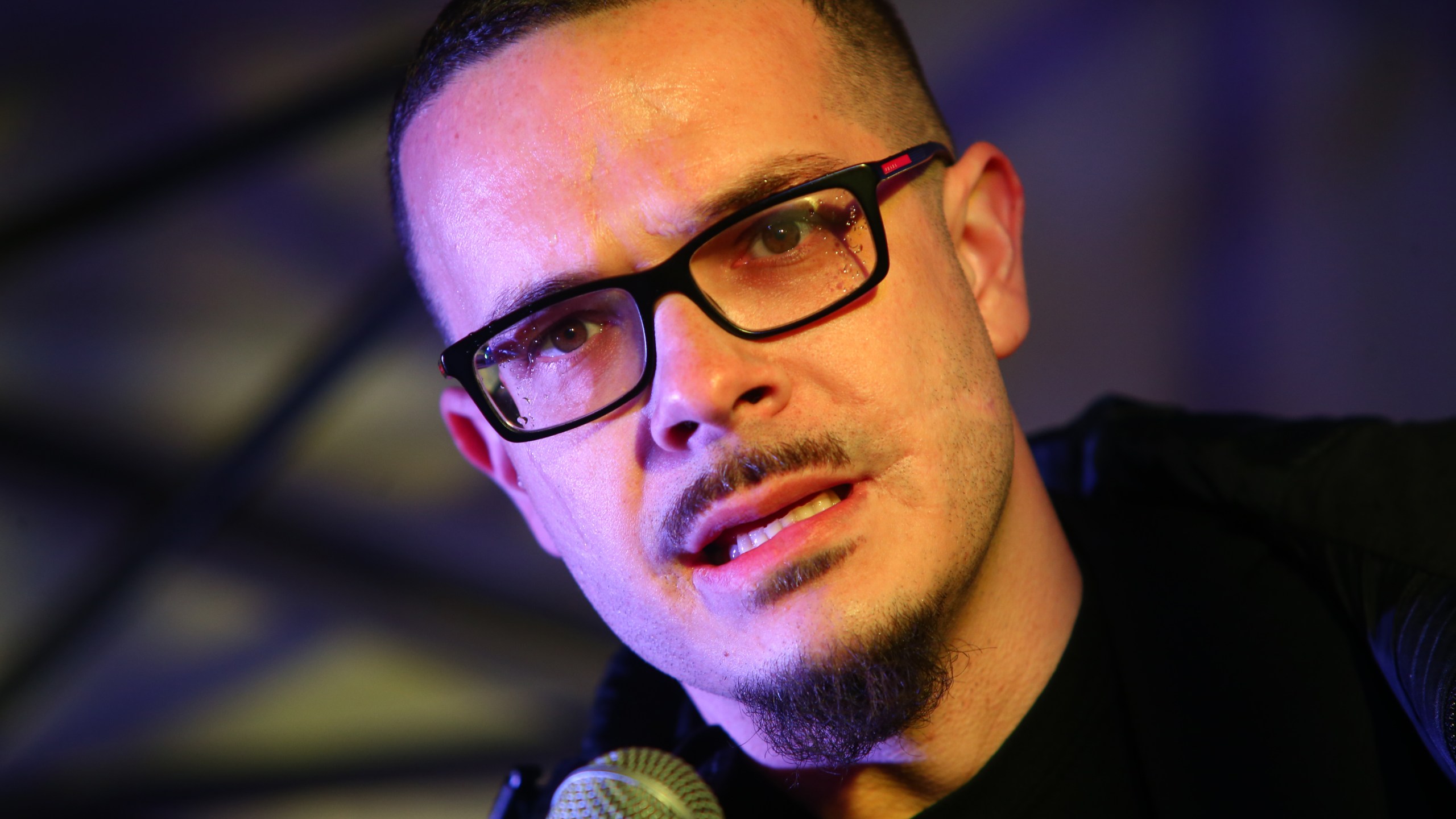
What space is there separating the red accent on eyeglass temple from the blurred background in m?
1.68

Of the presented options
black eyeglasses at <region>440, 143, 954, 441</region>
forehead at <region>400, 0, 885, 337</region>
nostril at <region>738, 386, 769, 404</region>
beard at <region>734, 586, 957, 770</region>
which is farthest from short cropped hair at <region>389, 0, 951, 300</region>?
beard at <region>734, 586, 957, 770</region>

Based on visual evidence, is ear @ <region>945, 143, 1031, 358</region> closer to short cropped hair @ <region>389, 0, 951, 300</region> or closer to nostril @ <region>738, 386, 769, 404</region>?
short cropped hair @ <region>389, 0, 951, 300</region>

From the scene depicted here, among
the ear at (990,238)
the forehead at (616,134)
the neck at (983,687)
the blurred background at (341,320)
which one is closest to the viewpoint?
the forehead at (616,134)

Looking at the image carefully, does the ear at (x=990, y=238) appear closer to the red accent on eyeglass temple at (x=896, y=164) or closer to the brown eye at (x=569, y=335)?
the red accent on eyeglass temple at (x=896, y=164)

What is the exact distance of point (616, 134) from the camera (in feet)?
3.94

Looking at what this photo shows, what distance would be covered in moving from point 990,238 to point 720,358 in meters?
0.61

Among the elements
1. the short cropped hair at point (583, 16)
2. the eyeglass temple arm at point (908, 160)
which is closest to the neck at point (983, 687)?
the eyeglass temple arm at point (908, 160)

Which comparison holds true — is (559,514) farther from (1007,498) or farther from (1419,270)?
(1419,270)

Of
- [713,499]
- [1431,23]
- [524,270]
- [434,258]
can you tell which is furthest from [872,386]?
[1431,23]

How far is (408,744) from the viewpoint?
327 centimetres

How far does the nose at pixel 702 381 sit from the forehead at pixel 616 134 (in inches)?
4.1

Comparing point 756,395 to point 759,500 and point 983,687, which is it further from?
point 983,687

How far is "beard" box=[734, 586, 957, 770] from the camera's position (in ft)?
3.66

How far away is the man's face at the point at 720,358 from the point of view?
1.12m
